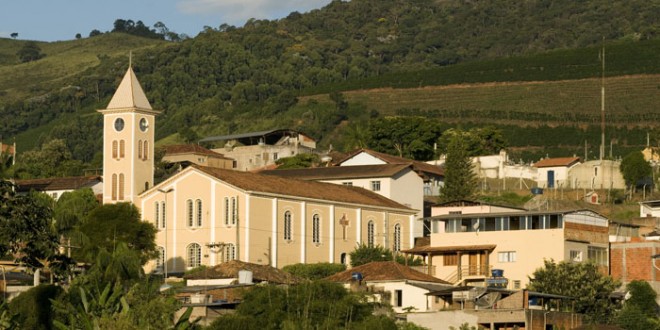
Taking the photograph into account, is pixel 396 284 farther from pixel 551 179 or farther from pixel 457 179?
pixel 551 179

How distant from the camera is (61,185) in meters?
99.4

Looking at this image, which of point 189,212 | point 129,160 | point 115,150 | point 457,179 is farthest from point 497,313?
point 115,150

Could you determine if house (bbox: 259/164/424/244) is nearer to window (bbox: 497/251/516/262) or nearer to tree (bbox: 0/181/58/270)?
window (bbox: 497/251/516/262)

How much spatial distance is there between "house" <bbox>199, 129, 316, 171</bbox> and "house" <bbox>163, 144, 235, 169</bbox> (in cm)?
174

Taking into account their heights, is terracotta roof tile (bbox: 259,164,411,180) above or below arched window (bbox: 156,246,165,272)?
above

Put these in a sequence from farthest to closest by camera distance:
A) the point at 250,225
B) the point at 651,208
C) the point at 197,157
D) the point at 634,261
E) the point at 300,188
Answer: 1. the point at 197,157
2. the point at 651,208
3. the point at 300,188
4. the point at 250,225
5. the point at 634,261

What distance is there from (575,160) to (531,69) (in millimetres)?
61782

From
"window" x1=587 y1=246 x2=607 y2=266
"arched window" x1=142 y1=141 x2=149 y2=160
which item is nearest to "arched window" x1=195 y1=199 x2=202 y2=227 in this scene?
"arched window" x1=142 y1=141 x2=149 y2=160

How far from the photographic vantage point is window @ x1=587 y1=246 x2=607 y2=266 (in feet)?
226

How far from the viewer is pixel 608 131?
460 ft

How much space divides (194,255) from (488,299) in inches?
1038

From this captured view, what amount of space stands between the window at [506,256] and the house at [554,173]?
3580 centimetres

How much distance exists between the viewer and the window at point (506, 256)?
225 feet

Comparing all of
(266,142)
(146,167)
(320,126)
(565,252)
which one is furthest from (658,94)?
(565,252)
